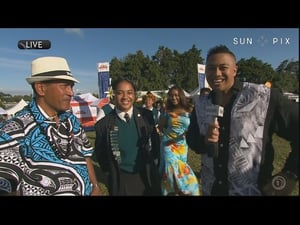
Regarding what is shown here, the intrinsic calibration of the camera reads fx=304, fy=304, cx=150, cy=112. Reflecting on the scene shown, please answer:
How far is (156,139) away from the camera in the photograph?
2619mm

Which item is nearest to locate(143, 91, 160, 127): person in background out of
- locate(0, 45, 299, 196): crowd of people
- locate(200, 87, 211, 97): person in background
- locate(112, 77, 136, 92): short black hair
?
locate(0, 45, 299, 196): crowd of people

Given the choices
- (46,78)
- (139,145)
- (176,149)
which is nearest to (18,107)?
(46,78)

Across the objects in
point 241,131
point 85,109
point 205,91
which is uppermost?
point 205,91

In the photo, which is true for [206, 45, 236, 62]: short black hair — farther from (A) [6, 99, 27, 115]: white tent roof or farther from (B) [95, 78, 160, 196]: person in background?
(A) [6, 99, 27, 115]: white tent roof

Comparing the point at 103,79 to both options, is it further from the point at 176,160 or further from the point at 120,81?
the point at 176,160

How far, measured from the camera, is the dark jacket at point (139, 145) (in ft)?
8.53

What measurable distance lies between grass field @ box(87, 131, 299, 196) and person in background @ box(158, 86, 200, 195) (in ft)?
0.17

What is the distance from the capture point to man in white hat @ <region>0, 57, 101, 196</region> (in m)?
2.56

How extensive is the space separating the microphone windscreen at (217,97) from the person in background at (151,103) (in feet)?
1.57

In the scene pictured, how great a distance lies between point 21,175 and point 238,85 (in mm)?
1981

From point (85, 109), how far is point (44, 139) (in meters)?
0.43

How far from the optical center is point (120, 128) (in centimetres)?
261

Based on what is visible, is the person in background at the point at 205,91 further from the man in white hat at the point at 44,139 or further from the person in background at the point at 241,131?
the man in white hat at the point at 44,139
